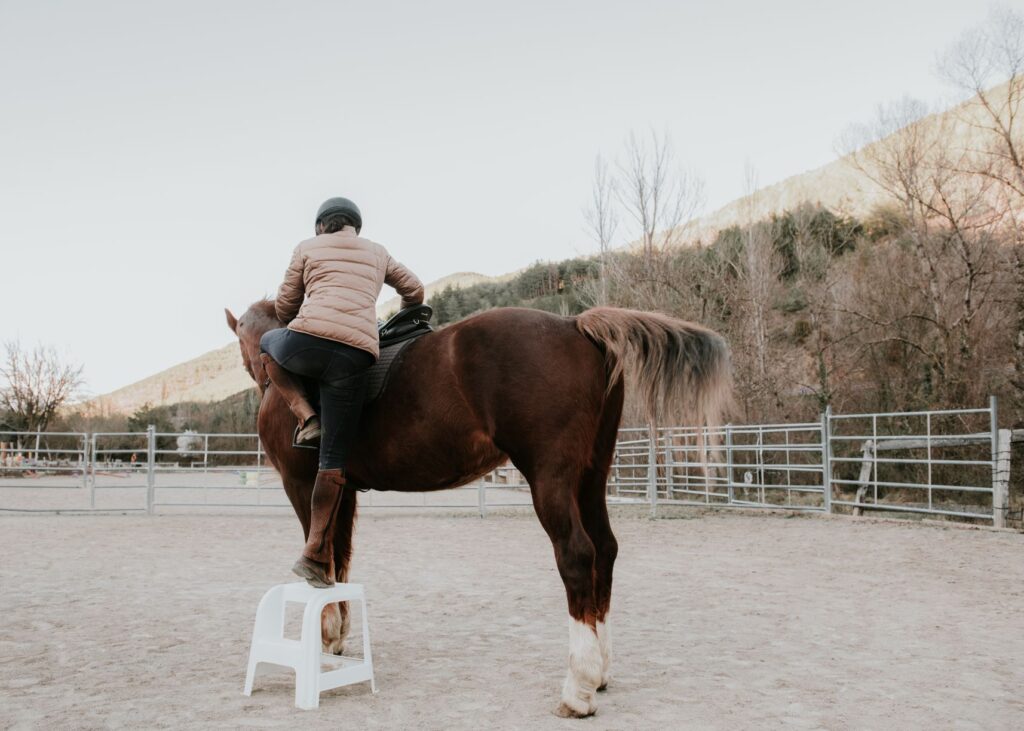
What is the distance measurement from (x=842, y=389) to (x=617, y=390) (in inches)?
689

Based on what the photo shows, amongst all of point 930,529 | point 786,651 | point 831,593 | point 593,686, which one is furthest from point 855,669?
point 930,529

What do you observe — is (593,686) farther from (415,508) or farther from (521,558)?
(415,508)

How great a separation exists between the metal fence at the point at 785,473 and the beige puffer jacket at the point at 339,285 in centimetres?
652

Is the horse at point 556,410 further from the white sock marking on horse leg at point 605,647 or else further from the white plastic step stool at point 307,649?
the white plastic step stool at point 307,649

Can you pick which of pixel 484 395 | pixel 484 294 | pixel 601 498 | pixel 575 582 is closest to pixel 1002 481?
pixel 601 498

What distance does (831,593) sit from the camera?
5.39 m

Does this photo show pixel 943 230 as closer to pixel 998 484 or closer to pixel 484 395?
pixel 998 484

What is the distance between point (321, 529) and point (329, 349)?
74 centimetres

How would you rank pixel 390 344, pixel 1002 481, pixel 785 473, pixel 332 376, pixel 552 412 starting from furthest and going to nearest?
pixel 785 473 < pixel 1002 481 < pixel 390 344 < pixel 332 376 < pixel 552 412

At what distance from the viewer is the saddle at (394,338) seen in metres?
3.11

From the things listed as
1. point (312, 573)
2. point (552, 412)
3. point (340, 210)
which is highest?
point (340, 210)

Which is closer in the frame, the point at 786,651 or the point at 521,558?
the point at 786,651

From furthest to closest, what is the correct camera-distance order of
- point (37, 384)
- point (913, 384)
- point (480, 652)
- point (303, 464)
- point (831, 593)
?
1. point (37, 384)
2. point (913, 384)
3. point (831, 593)
4. point (480, 652)
5. point (303, 464)

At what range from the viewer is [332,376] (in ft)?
9.75
